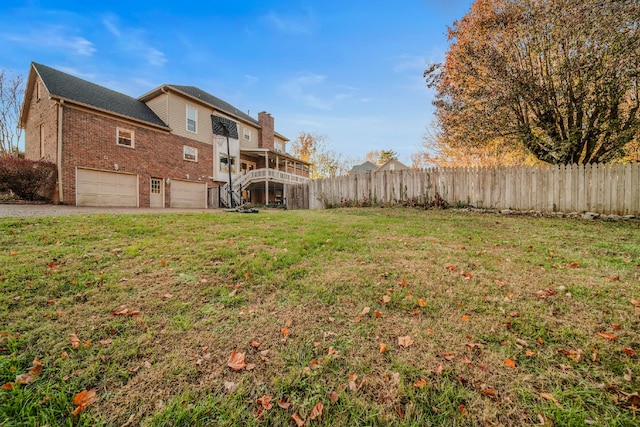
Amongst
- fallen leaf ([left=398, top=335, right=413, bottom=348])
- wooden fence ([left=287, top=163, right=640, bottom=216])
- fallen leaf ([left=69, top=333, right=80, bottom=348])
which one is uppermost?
wooden fence ([left=287, top=163, right=640, bottom=216])

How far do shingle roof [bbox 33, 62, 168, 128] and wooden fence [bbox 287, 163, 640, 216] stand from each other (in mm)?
13249

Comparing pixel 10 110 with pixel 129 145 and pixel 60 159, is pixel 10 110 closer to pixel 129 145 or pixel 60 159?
pixel 129 145

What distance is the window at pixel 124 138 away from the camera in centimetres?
1395

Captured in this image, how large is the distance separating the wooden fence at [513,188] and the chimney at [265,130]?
13528 millimetres

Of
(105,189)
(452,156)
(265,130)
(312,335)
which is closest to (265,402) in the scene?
(312,335)

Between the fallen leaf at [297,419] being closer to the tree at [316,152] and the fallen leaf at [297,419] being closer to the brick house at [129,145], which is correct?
the brick house at [129,145]

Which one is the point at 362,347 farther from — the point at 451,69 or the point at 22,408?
the point at 451,69

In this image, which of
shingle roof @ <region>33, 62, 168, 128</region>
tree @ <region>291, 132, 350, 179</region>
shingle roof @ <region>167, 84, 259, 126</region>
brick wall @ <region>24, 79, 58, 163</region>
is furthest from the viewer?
tree @ <region>291, 132, 350, 179</region>

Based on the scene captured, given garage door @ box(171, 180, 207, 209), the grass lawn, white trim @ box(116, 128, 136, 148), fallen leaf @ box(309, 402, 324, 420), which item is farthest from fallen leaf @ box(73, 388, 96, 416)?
garage door @ box(171, 180, 207, 209)

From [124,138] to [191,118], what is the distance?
4834mm

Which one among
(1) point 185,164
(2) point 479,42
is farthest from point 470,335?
(1) point 185,164

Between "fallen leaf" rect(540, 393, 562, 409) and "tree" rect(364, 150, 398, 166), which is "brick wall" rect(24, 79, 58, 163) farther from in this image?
"tree" rect(364, 150, 398, 166)

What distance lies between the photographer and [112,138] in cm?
1360

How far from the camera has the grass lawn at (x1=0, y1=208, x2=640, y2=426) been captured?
1545mm
